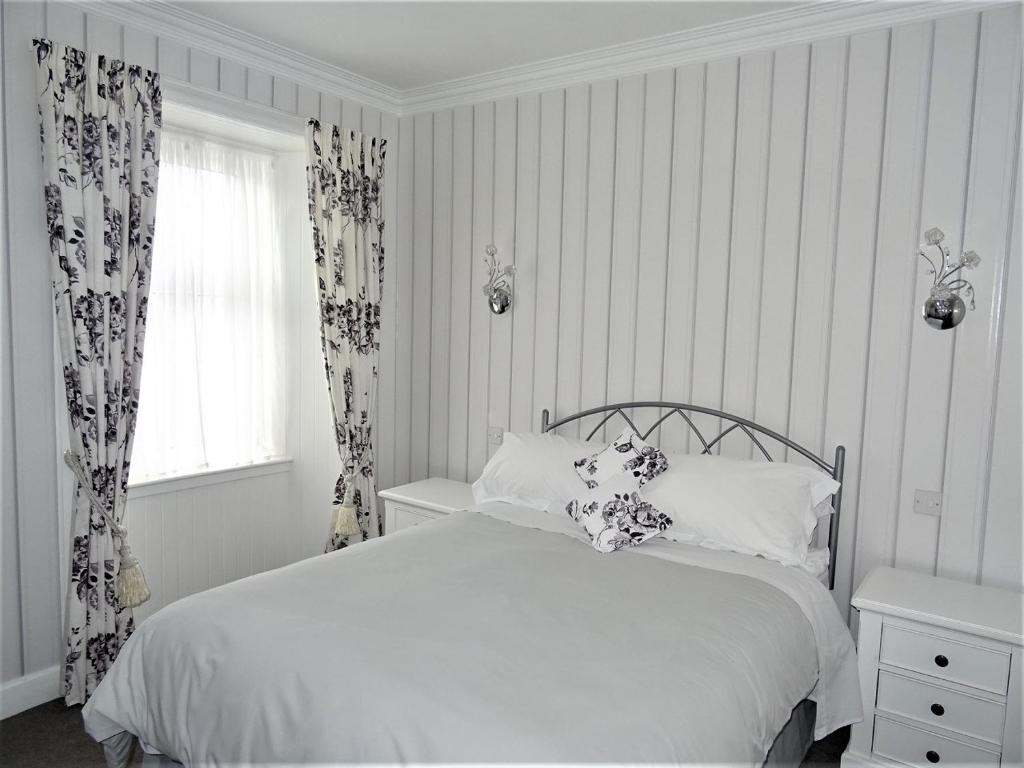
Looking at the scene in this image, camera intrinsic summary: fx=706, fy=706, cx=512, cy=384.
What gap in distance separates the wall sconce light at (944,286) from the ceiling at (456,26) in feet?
3.64

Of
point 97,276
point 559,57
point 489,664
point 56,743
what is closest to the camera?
point 489,664

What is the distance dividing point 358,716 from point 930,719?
1.91 m

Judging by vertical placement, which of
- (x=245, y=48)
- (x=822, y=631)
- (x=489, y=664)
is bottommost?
(x=822, y=631)

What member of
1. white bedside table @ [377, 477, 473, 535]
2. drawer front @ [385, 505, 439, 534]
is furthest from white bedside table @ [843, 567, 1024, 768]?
drawer front @ [385, 505, 439, 534]

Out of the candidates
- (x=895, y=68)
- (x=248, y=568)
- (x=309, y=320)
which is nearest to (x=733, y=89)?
(x=895, y=68)

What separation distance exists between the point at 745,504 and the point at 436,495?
5.44ft

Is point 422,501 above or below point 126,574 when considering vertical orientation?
above

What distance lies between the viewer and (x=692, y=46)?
3.16m

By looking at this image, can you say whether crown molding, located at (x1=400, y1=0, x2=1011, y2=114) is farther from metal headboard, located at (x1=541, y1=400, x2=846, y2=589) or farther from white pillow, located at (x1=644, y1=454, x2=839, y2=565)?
white pillow, located at (x1=644, y1=454, x2=839, y2=565)

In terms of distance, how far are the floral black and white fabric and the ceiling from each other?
53 cm

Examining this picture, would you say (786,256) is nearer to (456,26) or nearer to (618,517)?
(618,517)

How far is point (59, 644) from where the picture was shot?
9.52ft

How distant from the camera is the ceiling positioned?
9.54 ft

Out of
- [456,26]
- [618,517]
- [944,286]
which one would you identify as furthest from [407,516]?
[944,286]
